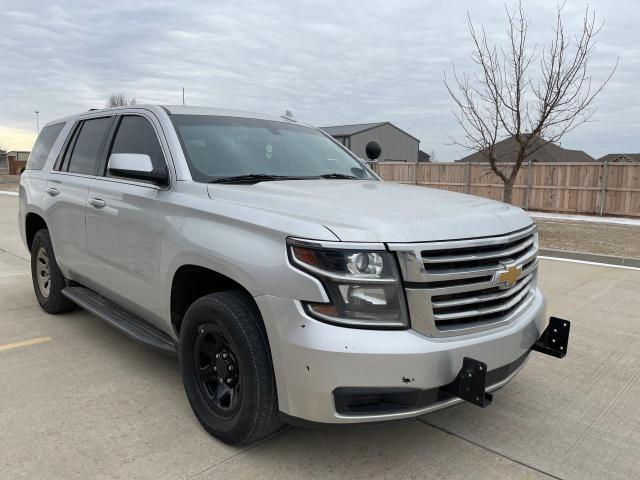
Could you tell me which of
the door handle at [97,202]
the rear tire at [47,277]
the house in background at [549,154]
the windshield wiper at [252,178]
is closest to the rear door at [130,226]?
the door handle at [97,202]

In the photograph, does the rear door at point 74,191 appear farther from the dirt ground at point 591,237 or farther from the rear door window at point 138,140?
the dirt ground at point 591,237

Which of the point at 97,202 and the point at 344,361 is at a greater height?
the point at 97,202

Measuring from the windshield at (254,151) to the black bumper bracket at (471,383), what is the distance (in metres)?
1.68

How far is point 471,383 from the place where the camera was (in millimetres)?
2387

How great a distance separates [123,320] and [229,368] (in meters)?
1.40

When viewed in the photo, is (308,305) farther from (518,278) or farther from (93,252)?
(93,252)

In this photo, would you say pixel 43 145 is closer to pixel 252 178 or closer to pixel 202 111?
pixel 202 111

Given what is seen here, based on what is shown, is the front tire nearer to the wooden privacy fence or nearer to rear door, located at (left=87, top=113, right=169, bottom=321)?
rear door, located at (left=87, top=113, right=169, bottom=321)

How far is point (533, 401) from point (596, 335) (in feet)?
5.79

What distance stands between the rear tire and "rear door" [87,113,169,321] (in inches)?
40.3

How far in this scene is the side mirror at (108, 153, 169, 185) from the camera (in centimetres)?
319

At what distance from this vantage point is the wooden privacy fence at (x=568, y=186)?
17.8 m

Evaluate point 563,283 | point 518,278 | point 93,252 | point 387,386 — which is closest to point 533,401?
point 518,278

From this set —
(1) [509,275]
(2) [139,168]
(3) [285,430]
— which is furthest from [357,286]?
(2) [139,168]
